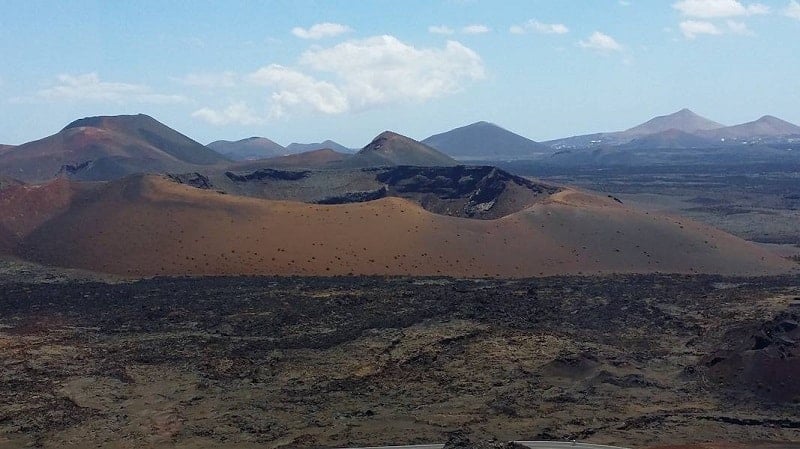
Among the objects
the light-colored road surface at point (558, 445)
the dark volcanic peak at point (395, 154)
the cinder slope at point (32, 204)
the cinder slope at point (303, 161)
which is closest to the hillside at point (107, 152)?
the cinder slope at point (303, 161)

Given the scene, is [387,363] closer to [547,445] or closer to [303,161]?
[547,445]

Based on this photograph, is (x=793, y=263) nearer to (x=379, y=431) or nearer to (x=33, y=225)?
(x=379, y=431)

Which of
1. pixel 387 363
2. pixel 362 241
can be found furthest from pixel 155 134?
pixel 387 363

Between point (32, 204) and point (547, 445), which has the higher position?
point (32, 204)

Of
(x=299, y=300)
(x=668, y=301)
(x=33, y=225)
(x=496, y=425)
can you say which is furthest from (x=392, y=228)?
(x=496, y=425)

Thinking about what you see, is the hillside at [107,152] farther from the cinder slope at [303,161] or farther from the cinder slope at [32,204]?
the cinder slope at [32,204]

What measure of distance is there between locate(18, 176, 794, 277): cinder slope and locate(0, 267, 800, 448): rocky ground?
6.64m

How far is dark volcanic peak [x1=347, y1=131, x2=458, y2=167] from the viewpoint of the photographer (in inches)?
5236

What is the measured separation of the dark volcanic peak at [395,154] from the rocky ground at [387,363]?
276 ft

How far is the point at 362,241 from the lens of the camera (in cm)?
6100

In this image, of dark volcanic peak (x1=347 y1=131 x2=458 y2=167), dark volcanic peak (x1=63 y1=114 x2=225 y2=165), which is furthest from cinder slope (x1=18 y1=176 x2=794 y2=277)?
dark volcanic peak (x1=63 y1=114 x2=225 y2=165)

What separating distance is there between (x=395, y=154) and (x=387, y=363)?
363 ft

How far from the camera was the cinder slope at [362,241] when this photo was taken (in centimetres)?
5678

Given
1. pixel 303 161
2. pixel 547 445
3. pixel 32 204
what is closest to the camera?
pixel 547 445
